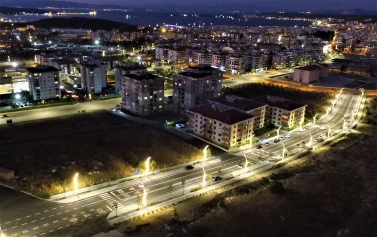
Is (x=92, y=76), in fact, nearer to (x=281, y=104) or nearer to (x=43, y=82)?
(x=43, y=82)

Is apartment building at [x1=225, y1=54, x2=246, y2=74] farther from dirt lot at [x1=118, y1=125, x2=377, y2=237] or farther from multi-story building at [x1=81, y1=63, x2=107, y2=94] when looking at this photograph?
dirt lot at [x1=118, y1=125, x2=377, y2=237]

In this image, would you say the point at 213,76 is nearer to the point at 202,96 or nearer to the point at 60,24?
the point at 202,96

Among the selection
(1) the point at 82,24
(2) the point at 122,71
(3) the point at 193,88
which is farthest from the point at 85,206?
(1) the point at 82,24

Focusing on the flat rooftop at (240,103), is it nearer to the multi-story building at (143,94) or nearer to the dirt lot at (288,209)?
the multi-story building at (143,94)

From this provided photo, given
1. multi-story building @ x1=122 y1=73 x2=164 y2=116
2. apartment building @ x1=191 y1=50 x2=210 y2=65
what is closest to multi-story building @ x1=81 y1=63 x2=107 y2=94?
multi-story building @ x1=122 y1=73 x2=164 y2=116

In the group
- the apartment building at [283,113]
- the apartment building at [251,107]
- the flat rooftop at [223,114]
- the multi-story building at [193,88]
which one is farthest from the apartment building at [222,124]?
the multi-story building at [193,88]

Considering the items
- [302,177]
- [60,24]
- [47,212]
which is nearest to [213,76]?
[302,177]
